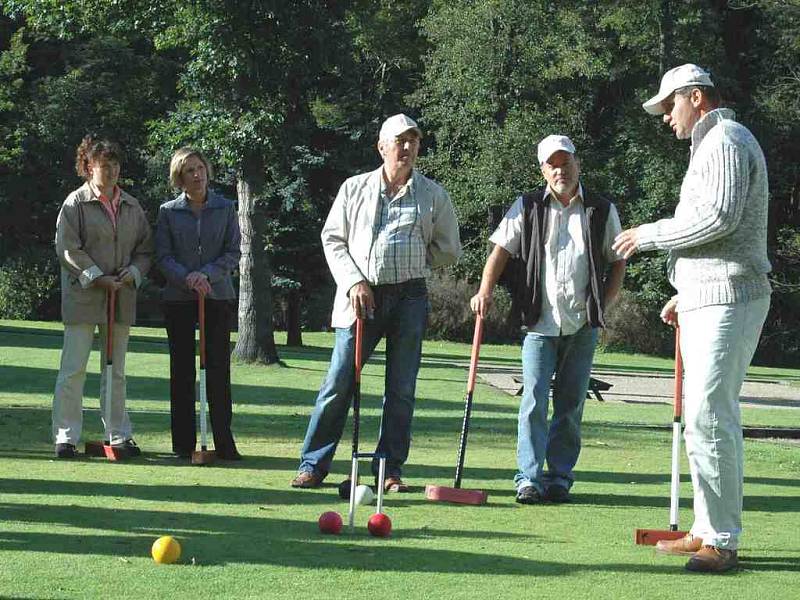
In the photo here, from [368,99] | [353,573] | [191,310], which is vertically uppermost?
[368,99]

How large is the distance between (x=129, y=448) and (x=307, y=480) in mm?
1869

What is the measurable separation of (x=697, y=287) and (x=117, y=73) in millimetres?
41169

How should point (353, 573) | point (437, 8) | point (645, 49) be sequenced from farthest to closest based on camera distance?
point (437, 8) → point (645, 49) → point (353, 573)

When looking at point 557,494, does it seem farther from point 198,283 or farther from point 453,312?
point 453,312

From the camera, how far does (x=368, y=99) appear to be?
44562 millimetres

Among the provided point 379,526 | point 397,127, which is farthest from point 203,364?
point 379,526

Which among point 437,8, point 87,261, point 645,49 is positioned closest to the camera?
point 87,261

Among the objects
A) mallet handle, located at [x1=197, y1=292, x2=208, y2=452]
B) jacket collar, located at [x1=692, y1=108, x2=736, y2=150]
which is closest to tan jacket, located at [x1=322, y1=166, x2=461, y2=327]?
mallet handle, located at [x1=197, y1=292, x2=208, y2=452]

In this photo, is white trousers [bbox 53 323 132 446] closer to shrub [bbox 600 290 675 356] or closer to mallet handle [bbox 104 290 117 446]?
mallet handle [bbox 104 290 117 446]

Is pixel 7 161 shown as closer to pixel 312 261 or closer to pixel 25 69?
pixel 25 69

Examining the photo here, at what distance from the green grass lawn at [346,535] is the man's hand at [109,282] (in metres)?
1.15

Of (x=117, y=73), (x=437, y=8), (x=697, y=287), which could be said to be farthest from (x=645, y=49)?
(x=697, y=287)

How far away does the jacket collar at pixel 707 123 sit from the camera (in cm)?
609

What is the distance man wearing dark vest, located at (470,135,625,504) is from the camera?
314 inches
